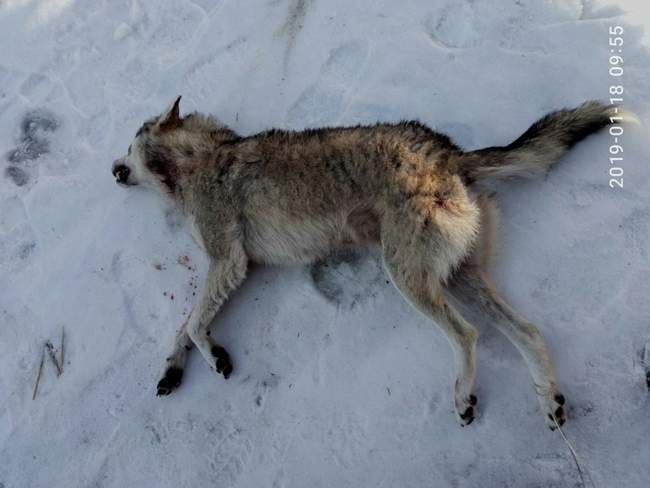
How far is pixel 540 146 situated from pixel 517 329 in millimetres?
1197

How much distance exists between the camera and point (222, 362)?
3898mm

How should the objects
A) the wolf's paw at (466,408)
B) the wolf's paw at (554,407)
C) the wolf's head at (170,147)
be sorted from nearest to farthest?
the wolf's paw at (554,407) < the wolf's paw at (466,408) < the wolf's head at (170,147)

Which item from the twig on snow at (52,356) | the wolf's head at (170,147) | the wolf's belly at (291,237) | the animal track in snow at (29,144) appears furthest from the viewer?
the animal track in snow at (29,144)

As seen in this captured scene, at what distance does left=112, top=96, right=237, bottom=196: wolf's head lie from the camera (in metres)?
4.22

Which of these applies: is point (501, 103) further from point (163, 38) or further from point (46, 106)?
point (46, 106)

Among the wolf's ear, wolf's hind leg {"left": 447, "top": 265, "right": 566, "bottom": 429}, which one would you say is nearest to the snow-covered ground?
wolf's hind leg {"left": 447, "top": 265, "right": 566, "bottom": 429}

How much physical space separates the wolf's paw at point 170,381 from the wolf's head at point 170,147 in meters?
1.30

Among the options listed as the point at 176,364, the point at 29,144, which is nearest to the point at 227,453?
the point at 176,364

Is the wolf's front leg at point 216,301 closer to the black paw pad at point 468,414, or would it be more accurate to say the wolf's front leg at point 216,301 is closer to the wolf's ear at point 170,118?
the wolf's ear at point 170,118

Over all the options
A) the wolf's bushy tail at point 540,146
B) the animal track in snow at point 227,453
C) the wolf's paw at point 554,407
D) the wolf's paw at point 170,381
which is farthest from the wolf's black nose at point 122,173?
the wolf's paw at point 554,407

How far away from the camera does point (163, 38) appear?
4922 millimetres

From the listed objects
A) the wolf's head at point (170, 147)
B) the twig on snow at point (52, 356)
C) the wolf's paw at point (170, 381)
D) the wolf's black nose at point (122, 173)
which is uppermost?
the wolf's head at point (170, 147)

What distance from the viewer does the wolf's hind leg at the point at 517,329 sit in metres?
3.38

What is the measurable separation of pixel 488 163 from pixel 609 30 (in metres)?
1.54
